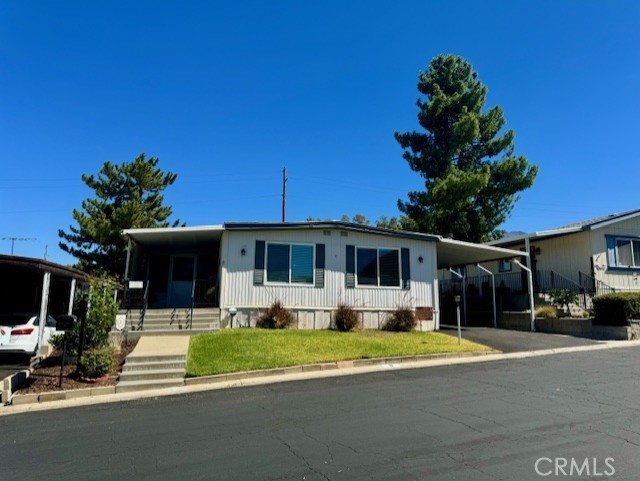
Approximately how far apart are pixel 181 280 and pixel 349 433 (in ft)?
50.0

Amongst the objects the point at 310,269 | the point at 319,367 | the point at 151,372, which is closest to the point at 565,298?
the point at 310,269

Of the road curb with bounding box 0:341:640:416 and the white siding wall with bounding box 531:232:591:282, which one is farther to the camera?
the white siding wall with bounding box 531:232:591:282

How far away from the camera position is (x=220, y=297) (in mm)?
15312

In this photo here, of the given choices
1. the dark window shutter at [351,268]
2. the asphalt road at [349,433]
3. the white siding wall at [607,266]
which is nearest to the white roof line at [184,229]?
the dark window shutter at [351,268]

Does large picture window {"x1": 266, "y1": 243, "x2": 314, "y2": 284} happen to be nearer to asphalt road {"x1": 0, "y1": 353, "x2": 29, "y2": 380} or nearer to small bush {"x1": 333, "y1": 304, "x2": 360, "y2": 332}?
small bush {"x1": 333, "y1": 304, "x2": 360, "y2": 332}

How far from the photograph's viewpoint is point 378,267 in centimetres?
1672

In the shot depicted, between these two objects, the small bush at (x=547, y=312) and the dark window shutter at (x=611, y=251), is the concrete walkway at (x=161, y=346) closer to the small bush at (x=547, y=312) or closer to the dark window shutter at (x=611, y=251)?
the small bush at (x=547, y=312)

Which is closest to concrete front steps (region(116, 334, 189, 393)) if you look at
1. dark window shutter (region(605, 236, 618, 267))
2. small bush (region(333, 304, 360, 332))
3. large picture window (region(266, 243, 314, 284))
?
large picture window (region(266, 243, 314, 284))

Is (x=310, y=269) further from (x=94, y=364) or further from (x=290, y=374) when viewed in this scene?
(x=94, y=364)

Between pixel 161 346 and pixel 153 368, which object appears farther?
pixel 161 346

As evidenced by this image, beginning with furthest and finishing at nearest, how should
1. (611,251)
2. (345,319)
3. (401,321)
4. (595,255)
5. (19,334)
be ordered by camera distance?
1. (611,251)
2. (595,255)
3. (401,321)
4. (345,319)
5. (19,334)

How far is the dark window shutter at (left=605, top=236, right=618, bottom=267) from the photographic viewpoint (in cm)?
1992

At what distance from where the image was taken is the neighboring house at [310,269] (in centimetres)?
1534

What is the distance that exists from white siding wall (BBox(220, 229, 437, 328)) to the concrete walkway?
2417 millimetres
